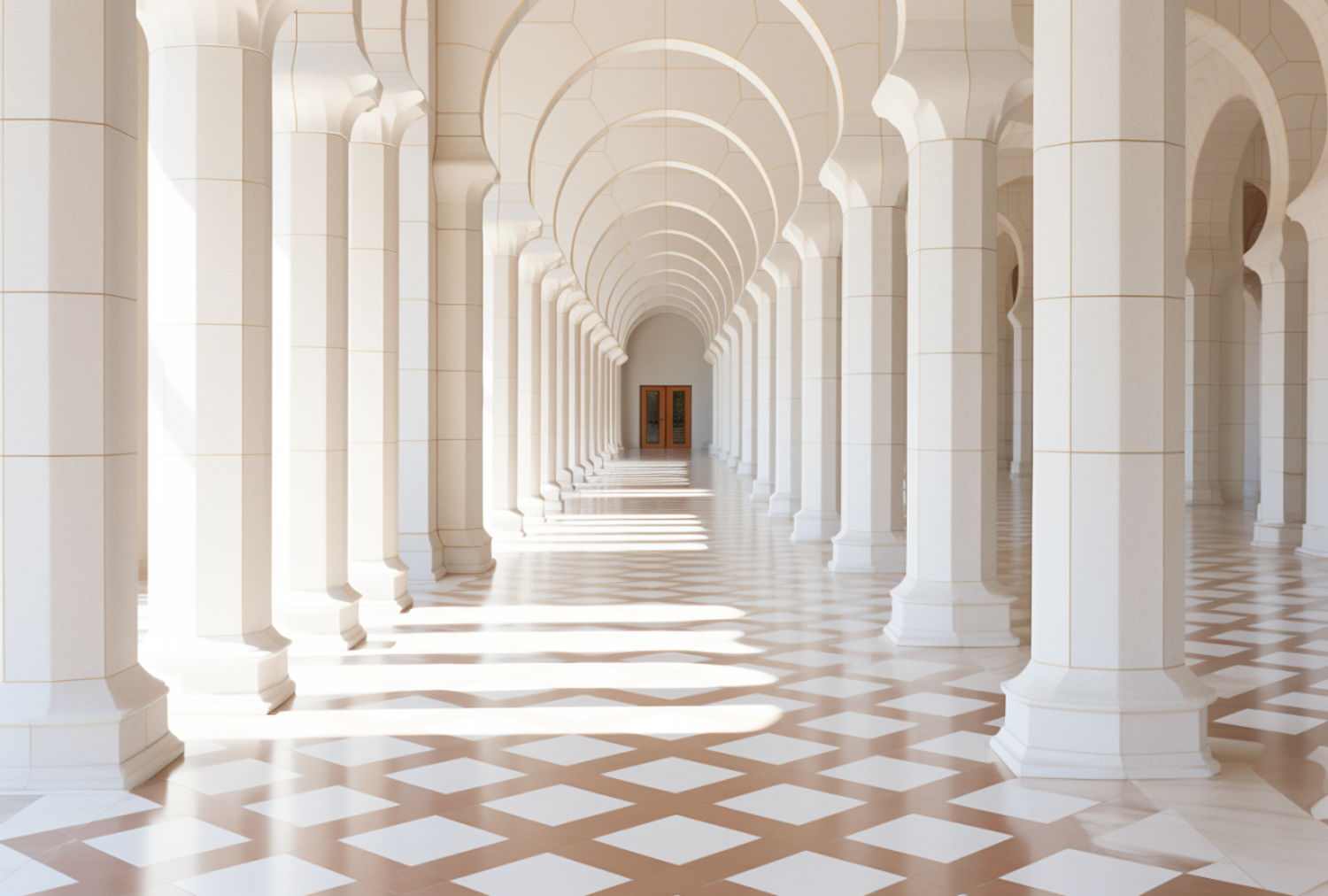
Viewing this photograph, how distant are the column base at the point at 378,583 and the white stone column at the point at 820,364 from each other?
27.6 ft

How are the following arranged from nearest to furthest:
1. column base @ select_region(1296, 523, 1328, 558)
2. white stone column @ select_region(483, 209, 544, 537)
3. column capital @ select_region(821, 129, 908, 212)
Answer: column capital @ select_region(821, 129, 908, 212)
column base @ select_region(1296, 523, 1328, 558)
white stone column @ select_region(483, 209, 544, 537)

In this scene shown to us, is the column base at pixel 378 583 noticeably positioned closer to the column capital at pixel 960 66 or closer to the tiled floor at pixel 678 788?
→ the tiled floor at pixel 678 788

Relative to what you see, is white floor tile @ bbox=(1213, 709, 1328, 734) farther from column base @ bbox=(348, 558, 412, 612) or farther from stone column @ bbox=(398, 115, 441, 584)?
stone column @ bbox=(398, 115, 441, 584)

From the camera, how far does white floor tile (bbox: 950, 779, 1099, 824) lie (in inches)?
228

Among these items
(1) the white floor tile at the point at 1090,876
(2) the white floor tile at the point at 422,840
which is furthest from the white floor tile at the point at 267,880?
(1) the white floor tile at the point at 1090,876

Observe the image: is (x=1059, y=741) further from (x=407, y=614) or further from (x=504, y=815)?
(x=407, y=614)

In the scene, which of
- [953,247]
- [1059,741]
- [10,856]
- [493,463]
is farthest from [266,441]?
[493,463]

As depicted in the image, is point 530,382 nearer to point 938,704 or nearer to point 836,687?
point 836,687

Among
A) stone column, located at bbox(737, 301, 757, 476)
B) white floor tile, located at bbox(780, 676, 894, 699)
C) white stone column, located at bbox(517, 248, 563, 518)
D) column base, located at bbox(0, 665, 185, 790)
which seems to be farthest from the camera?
stone column, located at bbox(737, 301, 757, 476)

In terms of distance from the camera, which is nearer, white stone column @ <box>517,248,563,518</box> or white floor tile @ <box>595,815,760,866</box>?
white floor tile @ <box>595,815,760,866</box>

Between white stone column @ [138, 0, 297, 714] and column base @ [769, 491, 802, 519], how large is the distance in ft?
54.5

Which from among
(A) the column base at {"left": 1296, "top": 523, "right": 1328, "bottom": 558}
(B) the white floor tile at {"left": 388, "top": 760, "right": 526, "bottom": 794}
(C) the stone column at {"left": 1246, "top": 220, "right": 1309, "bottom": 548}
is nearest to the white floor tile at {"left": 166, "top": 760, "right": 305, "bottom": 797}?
(B) the white floor tile at {"left": 388, "top": 760, "right": 526, "bottom": 794}

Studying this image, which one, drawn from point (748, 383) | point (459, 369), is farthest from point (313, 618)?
point (748, 383)

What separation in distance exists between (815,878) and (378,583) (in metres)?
8.06
